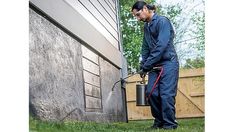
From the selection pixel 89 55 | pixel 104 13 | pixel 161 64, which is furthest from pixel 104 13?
pixel 161 64

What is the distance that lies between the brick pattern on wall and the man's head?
1.34ft

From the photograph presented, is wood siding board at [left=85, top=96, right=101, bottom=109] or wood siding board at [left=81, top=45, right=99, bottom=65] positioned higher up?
wood siding board at [left=81, top=45, right=99, bottom=65]

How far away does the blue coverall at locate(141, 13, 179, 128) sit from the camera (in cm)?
208

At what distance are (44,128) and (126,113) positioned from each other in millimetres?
2453

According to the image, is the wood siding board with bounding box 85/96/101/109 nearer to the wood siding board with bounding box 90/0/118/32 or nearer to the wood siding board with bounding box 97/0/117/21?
the wood siding board with bounding box 90/0/118/32

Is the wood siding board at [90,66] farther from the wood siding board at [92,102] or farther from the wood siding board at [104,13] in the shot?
the wood siding board at [104,13]

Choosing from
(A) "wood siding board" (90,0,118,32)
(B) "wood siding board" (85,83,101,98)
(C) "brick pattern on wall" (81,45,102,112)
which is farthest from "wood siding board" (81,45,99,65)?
(A) "wood siding board" (90,0,118,32)

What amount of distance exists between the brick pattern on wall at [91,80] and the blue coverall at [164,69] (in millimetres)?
410

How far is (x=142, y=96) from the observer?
2.22m

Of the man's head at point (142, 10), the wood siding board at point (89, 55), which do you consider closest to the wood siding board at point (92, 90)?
the wood siding board at point (89, 55)

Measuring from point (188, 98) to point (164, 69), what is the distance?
1.19m
